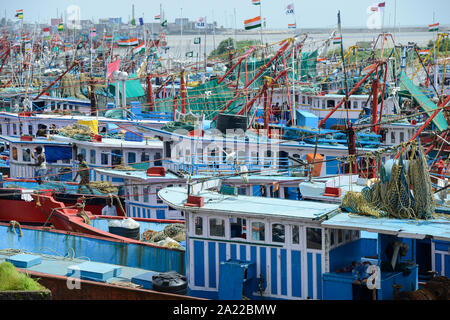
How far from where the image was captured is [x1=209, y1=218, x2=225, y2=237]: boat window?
13.6 metres

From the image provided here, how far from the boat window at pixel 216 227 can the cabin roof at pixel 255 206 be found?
23cm

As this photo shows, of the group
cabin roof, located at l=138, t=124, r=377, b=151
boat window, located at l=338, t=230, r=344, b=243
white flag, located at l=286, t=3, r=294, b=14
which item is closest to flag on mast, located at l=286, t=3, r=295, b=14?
white flag, located at l=286, t=3, r=294, b=14

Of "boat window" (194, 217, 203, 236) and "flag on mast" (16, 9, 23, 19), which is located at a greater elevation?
"flag on mast" (16, 9, 23, 19)

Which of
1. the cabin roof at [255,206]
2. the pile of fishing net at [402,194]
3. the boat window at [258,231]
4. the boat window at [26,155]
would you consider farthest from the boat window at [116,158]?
the pile of fishing net at [402,194]

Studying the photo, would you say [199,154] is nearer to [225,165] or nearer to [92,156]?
[225,165]

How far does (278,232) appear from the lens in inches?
520

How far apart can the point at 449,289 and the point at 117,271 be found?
6361 millimetres

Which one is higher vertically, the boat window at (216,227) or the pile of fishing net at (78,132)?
the pile of fishing net at (78,132)

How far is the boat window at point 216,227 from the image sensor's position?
13.6 metres

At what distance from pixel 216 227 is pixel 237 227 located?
0.41 m

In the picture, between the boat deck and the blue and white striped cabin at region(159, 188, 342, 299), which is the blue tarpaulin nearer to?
the boat deck

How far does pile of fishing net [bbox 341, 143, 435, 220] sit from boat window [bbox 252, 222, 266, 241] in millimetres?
1620

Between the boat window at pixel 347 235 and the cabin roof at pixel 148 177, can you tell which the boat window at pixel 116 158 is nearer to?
the cabin roof at pixel 148 177

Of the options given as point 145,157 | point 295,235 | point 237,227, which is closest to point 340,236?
point 295,235
